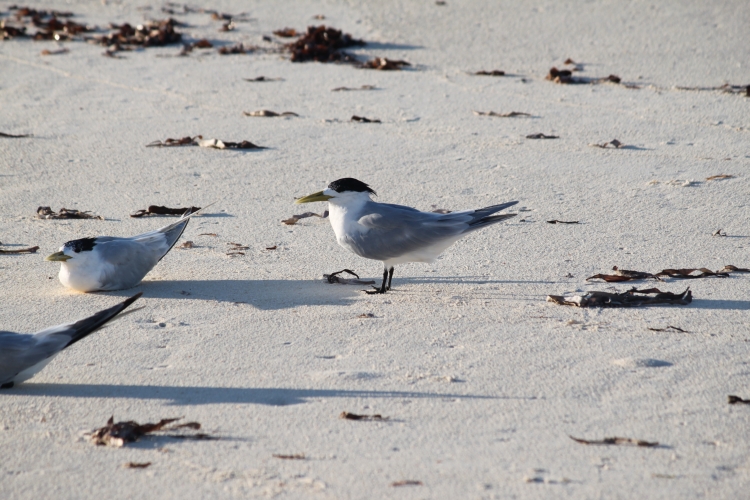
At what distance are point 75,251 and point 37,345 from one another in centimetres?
102

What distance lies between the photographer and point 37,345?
2.91 metres

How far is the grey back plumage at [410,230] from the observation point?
388 centimetres

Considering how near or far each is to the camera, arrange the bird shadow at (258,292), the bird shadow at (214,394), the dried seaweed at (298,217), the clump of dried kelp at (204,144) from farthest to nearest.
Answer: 1. the clump of dried kelp at (204,144)
2. the dried seaweed at (298,217)
3. the bird shadow at (258,292)
4. the bird shadow at (214,394)

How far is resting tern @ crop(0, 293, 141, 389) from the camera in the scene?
2873 mm

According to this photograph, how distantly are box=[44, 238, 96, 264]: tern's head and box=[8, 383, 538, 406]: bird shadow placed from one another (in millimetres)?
993

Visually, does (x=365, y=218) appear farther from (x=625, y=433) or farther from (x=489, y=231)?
(x=625, y=433)

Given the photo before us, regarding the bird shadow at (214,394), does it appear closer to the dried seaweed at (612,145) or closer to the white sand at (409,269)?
the white sand at (409,269)

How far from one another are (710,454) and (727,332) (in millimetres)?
984

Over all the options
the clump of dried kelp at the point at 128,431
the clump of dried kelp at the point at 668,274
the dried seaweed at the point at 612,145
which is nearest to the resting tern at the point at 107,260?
the clump of dried kelp at the point at 128,431

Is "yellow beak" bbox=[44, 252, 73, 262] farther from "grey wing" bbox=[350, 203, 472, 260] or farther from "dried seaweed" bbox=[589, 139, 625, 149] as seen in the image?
"dried seaweed" bbox=[589, 139, 625, 149]

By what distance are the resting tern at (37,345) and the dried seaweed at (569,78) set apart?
492cm

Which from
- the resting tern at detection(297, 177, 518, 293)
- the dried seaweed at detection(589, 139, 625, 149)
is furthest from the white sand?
the resting tern at detection(297, 177, 518, 293)

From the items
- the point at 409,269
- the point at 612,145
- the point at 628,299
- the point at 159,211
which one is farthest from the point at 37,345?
the point at 612,145

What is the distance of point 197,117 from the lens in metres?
6.32
